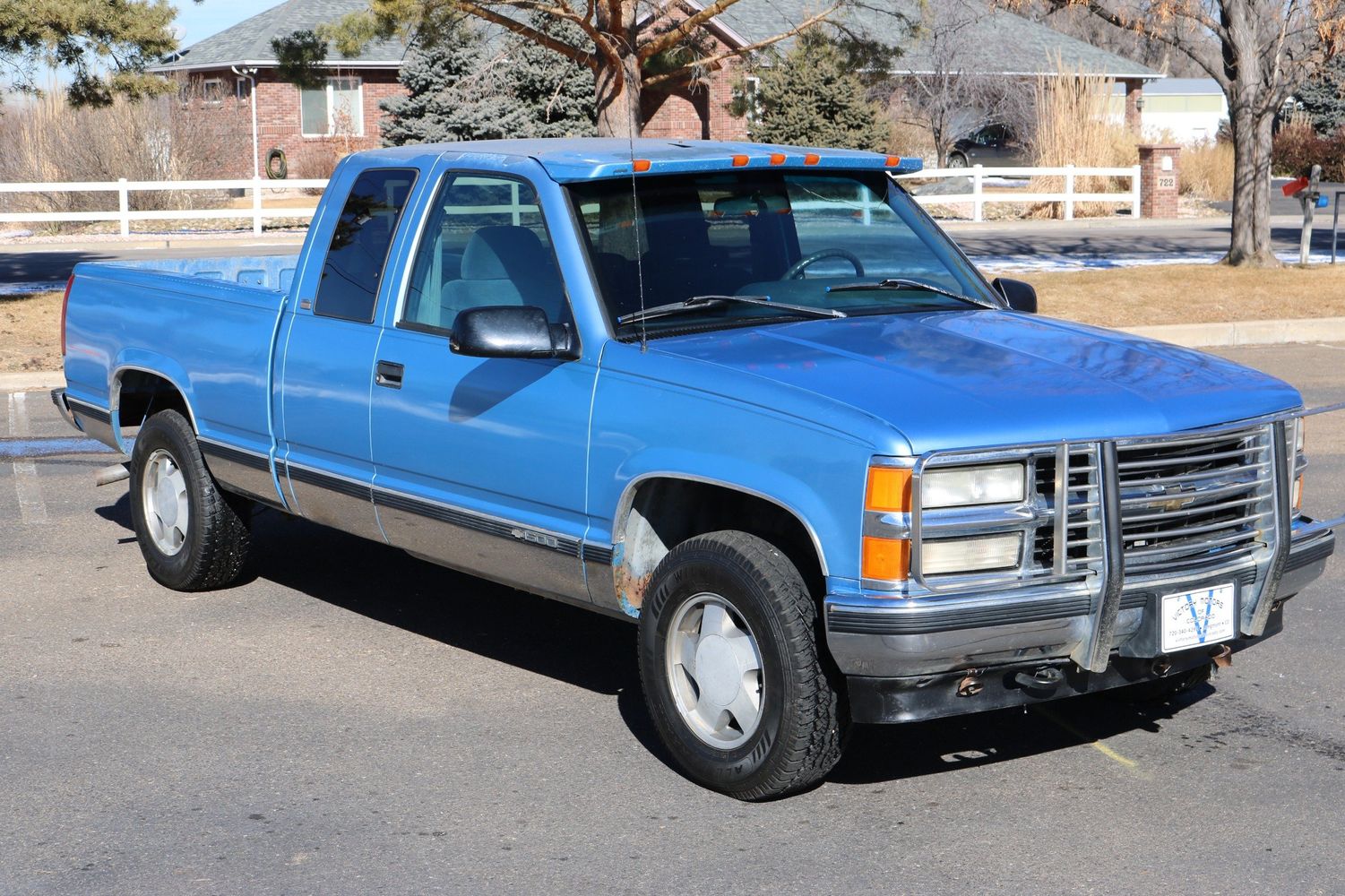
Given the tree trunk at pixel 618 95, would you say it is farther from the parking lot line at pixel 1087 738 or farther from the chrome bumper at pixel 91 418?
the parking lot line at pixel 1087 738

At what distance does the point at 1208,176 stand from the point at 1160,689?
39.8 meters

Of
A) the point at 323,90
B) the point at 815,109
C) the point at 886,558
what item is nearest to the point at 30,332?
the point at 886,558

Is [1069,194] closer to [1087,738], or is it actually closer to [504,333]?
[1087,738]

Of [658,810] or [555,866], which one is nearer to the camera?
[555,866]

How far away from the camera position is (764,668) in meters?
4.50

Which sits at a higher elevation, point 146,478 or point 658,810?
point 146,478

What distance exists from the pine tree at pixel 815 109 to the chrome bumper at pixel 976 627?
3349cm

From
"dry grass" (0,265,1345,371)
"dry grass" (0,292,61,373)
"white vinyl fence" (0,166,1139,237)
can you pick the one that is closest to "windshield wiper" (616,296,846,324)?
"dry grass" (0,292,61,373)

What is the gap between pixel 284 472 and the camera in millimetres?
6223

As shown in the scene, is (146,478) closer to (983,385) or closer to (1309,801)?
(983,385)

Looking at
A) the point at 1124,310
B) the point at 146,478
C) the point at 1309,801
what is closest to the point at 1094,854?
the point at 1309,801

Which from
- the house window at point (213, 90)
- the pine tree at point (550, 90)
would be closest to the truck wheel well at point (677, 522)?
the pine tree at point (550, 90)

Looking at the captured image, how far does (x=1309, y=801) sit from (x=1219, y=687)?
115cm

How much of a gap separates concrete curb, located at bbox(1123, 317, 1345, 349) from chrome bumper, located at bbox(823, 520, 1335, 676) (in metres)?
11.4
